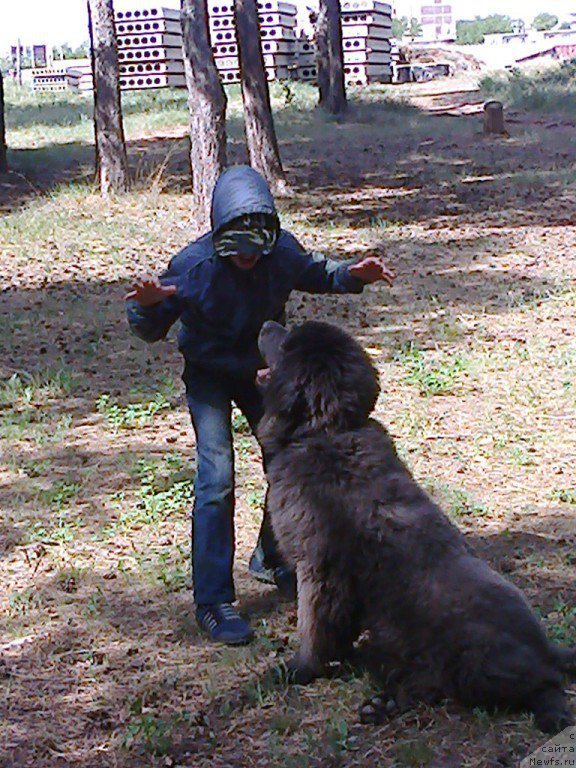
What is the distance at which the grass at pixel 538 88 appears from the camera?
28812mm

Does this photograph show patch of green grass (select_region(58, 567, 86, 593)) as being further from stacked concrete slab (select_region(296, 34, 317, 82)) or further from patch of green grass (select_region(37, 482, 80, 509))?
stacked concrete slab (select_region(296, 34, 317, 82))

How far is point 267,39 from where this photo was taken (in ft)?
118

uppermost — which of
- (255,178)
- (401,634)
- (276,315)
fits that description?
(255,178)

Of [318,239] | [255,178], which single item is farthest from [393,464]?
[318,239]

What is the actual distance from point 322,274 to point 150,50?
32.2 meters

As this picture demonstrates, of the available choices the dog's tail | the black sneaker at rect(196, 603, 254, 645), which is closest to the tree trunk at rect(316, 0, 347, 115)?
the black sneaker at rect(196, 603, 254, 645)

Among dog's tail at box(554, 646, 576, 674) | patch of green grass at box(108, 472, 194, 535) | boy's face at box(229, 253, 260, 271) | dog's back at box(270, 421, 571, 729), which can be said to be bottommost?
patch of green grass at box(108, 472, 194, 535)

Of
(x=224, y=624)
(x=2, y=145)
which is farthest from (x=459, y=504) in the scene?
(x=2, y=145)

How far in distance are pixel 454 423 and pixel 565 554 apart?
98.1 inches

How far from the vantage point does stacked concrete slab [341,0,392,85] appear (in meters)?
37.2

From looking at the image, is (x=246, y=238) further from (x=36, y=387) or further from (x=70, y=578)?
(x=36, y=387)

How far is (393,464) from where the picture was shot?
14.7 feet

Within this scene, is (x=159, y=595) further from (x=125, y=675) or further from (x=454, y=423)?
(x=454, y=423)

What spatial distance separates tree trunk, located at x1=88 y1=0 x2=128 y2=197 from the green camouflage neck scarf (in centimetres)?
1249
